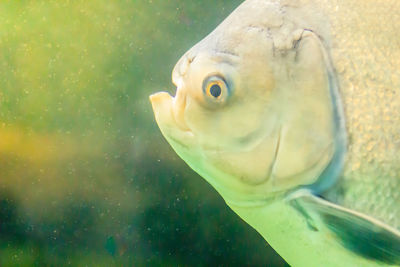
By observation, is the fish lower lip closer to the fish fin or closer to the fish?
the fish

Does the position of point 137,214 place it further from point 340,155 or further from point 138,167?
point 340,155

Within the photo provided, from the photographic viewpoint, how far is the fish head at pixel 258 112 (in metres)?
1.38

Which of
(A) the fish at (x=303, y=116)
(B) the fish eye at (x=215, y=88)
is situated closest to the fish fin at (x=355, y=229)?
(A) the fish at (x=303, y=116)

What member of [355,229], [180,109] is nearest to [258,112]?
[180,109]

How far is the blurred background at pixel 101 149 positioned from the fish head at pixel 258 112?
1718 millimetres

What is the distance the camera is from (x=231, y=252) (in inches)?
129

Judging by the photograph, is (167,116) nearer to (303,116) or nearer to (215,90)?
(215,90)

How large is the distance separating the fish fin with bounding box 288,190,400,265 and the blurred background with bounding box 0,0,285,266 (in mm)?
1870

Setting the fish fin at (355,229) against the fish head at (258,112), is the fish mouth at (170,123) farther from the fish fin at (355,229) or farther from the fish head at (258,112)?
the fish fin at (355,229)

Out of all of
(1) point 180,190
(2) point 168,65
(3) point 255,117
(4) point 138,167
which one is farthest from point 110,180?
(3) point 255,117

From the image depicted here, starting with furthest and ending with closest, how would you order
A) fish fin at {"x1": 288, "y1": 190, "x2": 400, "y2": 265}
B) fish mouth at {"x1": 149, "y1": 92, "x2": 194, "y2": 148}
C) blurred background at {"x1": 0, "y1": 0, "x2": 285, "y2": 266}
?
blurred background at {"x1": 0, "y1": 0, "x2": 285, "y2": 266} < fish mouth at {"x1": 149, "y1": 92, "x2": 194, "y2": 148} < fish fin at {"x1": 288, "y1": 190, "x2": 400, "y2": 265}

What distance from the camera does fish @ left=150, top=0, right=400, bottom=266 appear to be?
137 centimetres

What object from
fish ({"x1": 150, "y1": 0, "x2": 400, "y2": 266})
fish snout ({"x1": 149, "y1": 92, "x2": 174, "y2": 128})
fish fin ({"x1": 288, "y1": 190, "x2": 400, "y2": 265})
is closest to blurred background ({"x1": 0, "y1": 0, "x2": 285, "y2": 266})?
fish snout ({"x1": 149, "y1": 92, "x2": 174, "y2": 128})

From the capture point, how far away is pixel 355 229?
128cm
